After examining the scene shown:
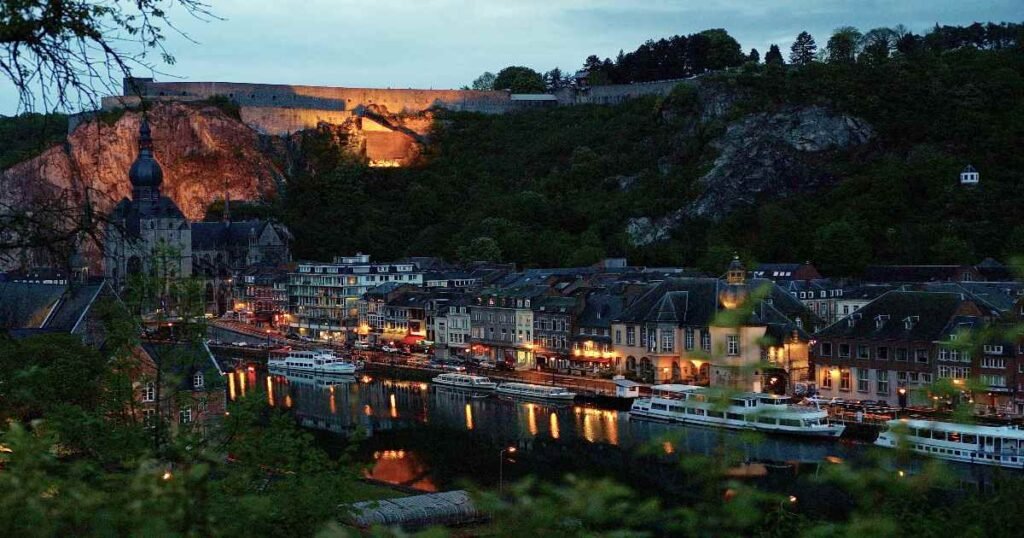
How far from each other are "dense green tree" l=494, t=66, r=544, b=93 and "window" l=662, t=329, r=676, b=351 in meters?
60.1

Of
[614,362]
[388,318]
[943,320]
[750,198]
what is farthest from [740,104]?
[943,320]

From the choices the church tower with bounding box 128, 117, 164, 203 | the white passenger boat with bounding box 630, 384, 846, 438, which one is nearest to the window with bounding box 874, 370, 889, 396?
the white passenger boat with bounding box 630, 384, 846, 438

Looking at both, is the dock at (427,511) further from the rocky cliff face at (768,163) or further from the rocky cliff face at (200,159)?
the rocky cliff face at (200,159)

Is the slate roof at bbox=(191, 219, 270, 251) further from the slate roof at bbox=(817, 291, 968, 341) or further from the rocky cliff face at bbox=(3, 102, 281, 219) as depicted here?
the slate roof at bbox=(817, 291, 968, 341)

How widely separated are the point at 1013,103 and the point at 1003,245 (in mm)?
14953

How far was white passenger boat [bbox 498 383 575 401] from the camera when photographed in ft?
109

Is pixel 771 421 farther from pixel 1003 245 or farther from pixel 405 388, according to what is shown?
pixel 1003 245

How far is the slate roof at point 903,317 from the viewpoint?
95.0 feet

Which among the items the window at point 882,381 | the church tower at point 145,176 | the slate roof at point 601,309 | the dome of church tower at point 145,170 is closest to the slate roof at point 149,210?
the church tower at point 145,176

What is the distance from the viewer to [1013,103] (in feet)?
185

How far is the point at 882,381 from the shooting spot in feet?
96.9

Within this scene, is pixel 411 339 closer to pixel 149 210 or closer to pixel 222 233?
pixel 149 210

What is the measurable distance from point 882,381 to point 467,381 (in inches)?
508

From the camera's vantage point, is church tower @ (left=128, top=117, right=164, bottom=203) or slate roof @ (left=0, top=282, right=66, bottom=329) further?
church tower @ (left=128, top=117, right=164, bottom=203)
